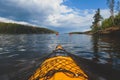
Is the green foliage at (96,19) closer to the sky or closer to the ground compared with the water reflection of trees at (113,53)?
closer to the sky

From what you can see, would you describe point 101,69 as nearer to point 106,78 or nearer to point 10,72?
point 106,78

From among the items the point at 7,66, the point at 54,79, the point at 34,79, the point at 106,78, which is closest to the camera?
the point at 54,79

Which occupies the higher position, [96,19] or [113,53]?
[96,19]

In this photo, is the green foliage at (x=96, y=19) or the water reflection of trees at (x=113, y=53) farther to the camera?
the green foliage at (x=96, y=19)

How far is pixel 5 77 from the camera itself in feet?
36.4

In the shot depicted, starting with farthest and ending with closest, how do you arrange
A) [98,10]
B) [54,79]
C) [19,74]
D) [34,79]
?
[98,10], [19,74], [34,79], [54,79]

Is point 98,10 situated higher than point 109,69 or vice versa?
point 98,10

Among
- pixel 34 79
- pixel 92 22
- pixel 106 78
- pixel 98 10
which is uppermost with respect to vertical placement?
pixel 98 10

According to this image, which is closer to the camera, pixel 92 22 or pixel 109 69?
pixel 109 69

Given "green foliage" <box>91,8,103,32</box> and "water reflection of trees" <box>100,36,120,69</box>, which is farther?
"green foliage" <box>91,8,103,32</box>

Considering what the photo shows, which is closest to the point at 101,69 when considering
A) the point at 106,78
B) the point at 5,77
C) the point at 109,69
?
the point at 109,69

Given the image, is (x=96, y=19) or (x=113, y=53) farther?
(x=96, y=19)

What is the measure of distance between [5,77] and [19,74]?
3.25 ft

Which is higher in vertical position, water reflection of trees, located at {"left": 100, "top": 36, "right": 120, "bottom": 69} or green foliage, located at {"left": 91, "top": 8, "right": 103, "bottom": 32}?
green foliage, located at {"left": 91, "top": 8, "right": 103, "bottom": 32}
